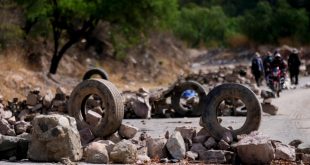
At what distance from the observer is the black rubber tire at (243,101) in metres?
12.0

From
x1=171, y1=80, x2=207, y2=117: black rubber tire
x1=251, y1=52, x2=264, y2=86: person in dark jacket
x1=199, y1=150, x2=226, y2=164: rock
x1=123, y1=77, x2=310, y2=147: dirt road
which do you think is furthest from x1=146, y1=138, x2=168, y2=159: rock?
x1=251, y1=52, x2=264, y2=86: person in dark jacket

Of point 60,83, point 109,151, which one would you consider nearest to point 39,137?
point 109,151

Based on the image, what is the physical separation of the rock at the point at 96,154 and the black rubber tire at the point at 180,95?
8.61 meters

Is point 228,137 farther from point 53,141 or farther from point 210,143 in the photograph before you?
point 53,141

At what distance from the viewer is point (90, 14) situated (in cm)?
3250

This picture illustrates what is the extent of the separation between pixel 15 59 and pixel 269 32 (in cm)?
4511

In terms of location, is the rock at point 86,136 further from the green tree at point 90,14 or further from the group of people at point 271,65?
the green tree at point 90,14

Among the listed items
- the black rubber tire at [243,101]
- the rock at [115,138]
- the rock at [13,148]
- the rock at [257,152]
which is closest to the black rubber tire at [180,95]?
the black rubber tire at [243,101]

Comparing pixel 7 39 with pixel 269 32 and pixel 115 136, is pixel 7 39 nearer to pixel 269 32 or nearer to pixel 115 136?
pixel 115 136

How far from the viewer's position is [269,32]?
6900 cm

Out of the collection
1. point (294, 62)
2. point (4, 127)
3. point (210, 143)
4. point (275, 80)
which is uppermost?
point (294, 62)

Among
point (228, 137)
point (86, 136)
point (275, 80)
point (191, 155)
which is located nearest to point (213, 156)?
point (191, 155)

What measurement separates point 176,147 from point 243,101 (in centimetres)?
248

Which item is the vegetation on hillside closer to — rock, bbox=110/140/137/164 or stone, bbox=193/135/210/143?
stone, bbox=193/135/210/143
